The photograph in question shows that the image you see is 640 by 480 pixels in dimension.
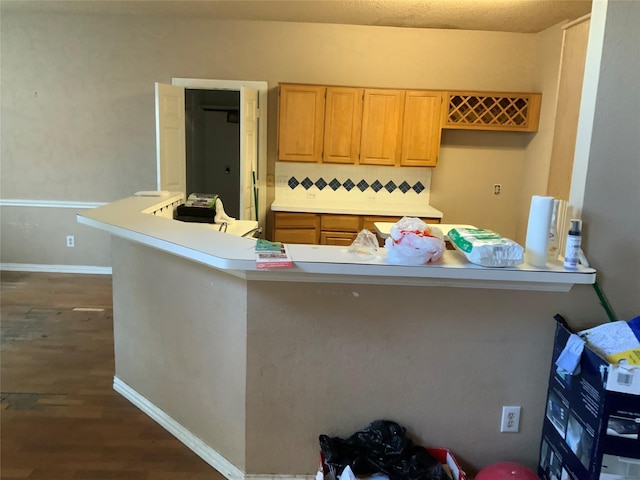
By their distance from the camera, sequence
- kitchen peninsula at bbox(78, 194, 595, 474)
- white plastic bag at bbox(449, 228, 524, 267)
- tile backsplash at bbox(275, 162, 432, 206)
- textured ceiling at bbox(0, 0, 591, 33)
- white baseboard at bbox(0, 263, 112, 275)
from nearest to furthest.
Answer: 1. white plastic bag at bbox(449, 228, 524, 267)
2. kitchen peninsula at bbox(78, 194, 595, 474)
3. textured ceiling at bbox(0, 0, 591, 33)
4. tile backsplash at bbox(275, 162, 432, 206)
5. white baseboard at bbox(0, 263, 112, 275)

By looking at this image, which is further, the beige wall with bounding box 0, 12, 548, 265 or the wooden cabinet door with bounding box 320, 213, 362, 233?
the beige wall with bounding box 0, 12, 548, 265

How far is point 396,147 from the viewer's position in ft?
15.5

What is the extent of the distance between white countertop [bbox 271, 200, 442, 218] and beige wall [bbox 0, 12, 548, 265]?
539 mm

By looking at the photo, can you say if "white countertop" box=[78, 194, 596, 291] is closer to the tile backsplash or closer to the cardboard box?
the cardboard box

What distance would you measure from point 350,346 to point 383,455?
1.43 ft

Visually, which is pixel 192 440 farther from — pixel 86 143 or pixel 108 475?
pixel 86 143

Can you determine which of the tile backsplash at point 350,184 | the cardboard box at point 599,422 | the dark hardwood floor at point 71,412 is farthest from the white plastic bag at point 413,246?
the tile backsplash at point 350,184

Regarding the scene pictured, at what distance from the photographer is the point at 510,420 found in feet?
6.67

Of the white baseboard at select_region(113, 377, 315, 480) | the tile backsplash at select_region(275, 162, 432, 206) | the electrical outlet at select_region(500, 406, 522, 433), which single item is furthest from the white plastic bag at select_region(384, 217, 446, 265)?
the tile backsplash at select_region(275, 162, 432, 206)

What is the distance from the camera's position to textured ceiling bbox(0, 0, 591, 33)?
3.97 meters

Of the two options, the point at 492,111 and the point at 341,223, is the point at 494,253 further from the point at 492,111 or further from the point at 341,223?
the point at 492,111

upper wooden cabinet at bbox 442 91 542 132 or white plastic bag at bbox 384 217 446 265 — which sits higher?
upper wooden cabinet at bbox 442 91 542 132

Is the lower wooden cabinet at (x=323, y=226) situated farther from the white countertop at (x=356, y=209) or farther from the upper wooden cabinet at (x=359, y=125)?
the upper wooden cabinet at (x=359, y=125)

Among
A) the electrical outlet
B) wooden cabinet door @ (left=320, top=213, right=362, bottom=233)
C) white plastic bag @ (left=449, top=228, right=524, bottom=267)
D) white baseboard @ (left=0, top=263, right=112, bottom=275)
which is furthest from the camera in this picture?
white baseboard @ (left=0, top=263, right=112, bottom=275)
